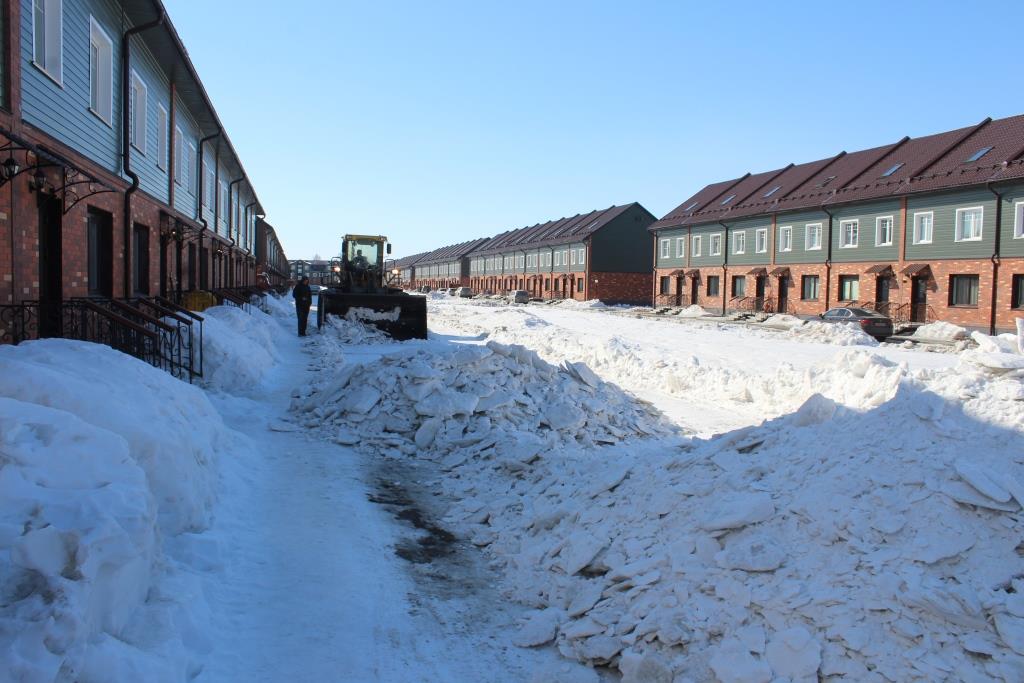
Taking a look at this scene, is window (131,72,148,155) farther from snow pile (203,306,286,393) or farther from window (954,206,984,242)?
window (954,206,984,242)

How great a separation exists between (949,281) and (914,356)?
48.2ft

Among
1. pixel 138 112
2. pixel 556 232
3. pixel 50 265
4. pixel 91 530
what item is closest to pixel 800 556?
pixel 91 530

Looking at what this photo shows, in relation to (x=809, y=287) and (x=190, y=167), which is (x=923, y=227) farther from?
(x=190, y=167)

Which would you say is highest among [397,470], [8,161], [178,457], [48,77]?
[48,77]

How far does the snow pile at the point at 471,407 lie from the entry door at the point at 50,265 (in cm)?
327

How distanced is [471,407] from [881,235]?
30.2m

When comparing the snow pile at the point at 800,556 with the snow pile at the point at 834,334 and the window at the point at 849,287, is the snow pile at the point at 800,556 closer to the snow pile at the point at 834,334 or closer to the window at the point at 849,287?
the snow pile at the point at 834,334

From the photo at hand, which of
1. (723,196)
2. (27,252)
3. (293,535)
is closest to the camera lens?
(293,535)

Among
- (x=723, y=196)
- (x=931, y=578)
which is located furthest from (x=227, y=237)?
(x=723, y=196)

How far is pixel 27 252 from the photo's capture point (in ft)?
29.3

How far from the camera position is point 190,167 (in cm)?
2048

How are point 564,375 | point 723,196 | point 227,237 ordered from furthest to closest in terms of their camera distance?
point 723,196
point 227,237
point 564,375

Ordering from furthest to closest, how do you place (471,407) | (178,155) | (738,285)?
(738,285), (178,155), (471,407)

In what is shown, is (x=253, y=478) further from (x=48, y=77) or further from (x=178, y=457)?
(x=48, y=77)
